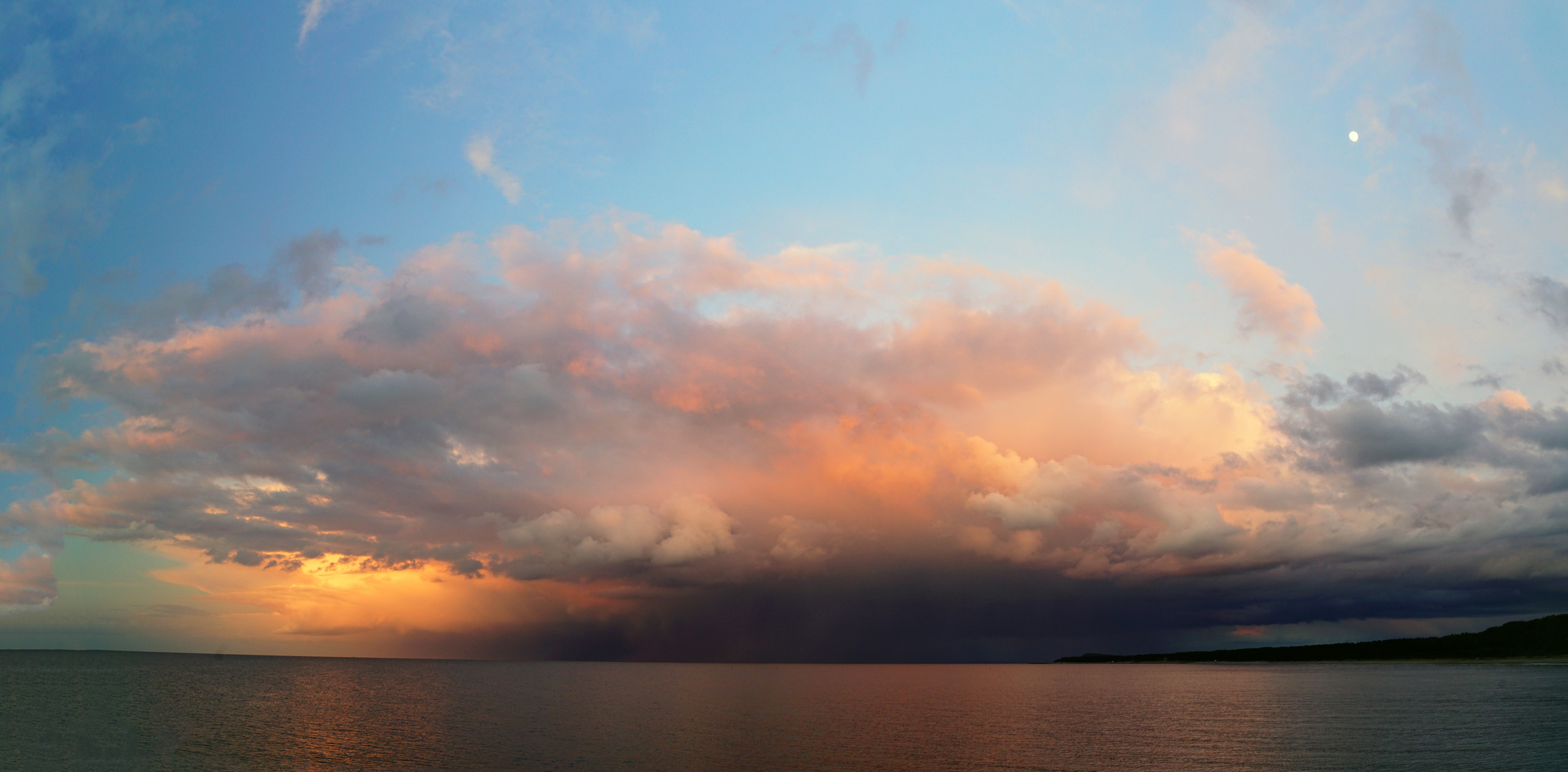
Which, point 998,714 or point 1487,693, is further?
point 1487,693

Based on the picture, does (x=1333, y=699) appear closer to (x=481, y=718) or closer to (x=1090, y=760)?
(x=1090, y=760)

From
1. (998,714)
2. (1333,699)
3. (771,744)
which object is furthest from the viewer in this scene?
(1333,699)

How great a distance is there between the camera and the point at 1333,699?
183875mm

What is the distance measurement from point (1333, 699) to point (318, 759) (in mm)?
207022

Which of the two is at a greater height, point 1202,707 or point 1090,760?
point 1090,760

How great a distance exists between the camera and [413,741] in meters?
101

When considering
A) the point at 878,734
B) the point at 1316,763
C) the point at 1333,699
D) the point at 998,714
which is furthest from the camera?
the point at 1333,699

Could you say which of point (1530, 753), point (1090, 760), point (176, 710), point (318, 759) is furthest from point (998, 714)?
point (176, 710)

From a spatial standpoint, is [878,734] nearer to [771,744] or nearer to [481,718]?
[771,744]

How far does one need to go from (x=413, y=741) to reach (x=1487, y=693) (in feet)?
782

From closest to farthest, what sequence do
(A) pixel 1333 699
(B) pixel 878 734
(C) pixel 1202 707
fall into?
(B) pixel 878 734 < (C) pixel 1202 707 < (A) pixel 1333 699

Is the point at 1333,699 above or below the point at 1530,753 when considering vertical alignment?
below

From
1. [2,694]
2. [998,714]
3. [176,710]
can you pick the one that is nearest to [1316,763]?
[998,714]

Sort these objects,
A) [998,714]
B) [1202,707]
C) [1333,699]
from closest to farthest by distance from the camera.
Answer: [998,714] → [1202,707] → [1333,699]
